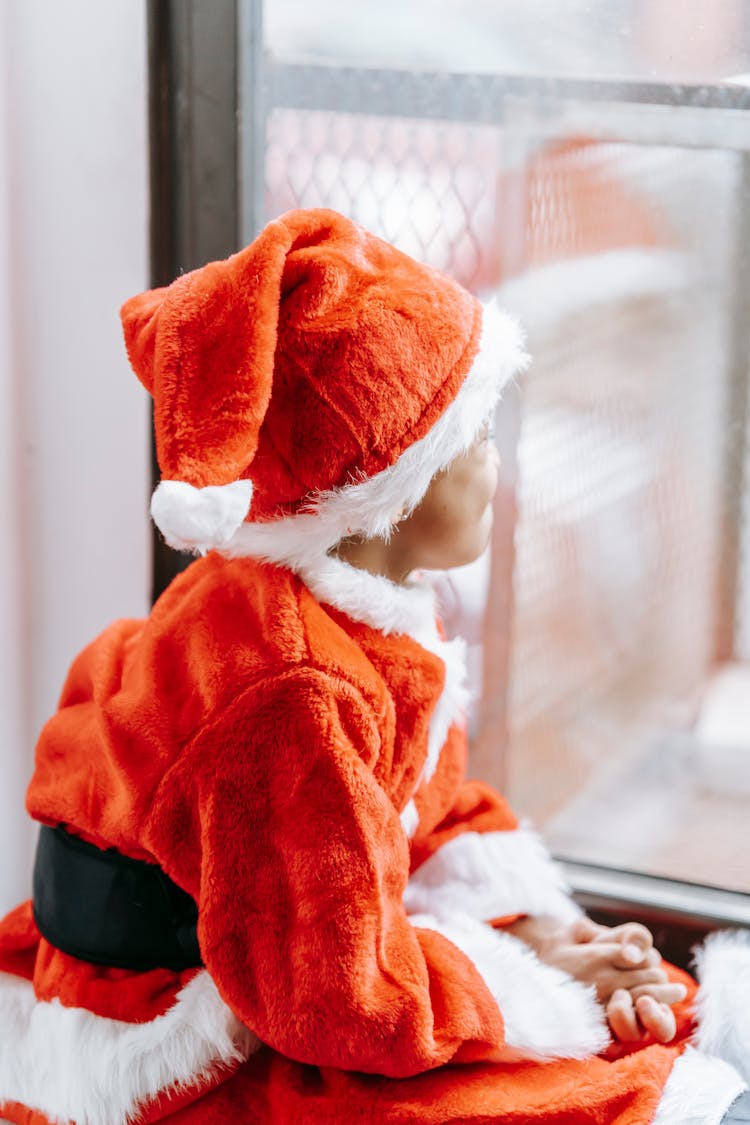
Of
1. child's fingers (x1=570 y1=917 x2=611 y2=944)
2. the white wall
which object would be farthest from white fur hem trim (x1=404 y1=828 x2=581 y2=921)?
the white wall

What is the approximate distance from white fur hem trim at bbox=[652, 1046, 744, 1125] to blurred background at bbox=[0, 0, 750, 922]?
1.13 feet

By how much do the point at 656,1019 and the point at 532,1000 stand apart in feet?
0.38

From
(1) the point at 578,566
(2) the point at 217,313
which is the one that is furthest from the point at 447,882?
(2) the point at 217,313

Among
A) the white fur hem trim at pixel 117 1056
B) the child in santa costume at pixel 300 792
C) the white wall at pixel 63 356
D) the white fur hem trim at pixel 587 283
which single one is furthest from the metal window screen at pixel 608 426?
the white fur hem trim at pixel 117 1056

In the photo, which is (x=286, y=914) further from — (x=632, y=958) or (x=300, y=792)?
(x=632, y=958)

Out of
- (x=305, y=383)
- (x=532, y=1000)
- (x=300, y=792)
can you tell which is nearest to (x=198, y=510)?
(x=305, y=383)

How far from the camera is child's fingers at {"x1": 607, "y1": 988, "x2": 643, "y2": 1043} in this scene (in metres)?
1.07

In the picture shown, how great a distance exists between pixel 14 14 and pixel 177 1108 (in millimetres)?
1096

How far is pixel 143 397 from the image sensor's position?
1359 mm

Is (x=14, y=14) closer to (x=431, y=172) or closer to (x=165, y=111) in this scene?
(x=165, y=111)

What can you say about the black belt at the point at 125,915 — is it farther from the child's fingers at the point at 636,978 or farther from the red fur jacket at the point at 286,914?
the child's fingers at the point at 636,978

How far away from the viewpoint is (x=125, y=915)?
1044 millimetres

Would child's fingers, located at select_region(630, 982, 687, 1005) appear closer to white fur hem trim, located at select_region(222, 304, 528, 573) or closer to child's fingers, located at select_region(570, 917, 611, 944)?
child's fingers, located at select_region(570, 917, 611, 944)

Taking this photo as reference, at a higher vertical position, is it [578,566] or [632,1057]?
[578,566]
